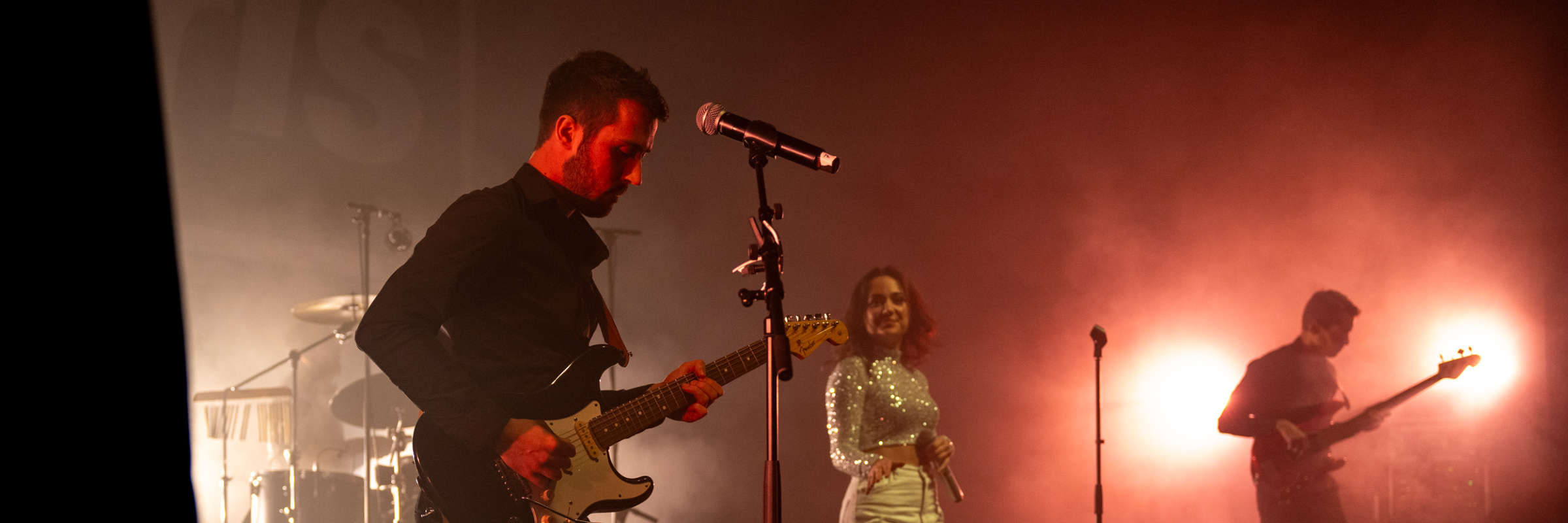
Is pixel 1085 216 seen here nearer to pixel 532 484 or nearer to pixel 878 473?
pixel 878 473

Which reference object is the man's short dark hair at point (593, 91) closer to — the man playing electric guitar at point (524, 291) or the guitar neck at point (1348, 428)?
the man playing electric guitar at point (524, 291)

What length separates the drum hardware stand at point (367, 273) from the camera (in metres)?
4.82

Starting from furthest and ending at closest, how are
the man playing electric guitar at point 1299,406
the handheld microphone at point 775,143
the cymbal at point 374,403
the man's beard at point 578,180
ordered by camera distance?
the cymbal at point 374,403 < the man playing electric guitar at point 1299,406 < the man's beard at point 578,180 < the handheld microphone at point 775,143

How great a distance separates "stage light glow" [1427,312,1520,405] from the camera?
5.53 m

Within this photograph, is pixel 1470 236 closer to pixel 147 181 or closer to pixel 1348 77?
pixel 1348 77

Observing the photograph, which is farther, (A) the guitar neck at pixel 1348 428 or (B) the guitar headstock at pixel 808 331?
(A) the guitar neck at pixel 1348 428

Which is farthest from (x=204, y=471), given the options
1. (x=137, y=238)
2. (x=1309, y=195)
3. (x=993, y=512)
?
(x=1309, y=195)

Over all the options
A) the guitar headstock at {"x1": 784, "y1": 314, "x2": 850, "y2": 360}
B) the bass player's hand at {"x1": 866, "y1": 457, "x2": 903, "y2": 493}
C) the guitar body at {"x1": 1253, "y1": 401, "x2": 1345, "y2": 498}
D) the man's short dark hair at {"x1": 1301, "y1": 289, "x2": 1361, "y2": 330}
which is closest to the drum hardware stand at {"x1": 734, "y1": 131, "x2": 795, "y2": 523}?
the guitar headstock at {"x1": 784, "y1": 314, "x2": 850, "y2": 360}

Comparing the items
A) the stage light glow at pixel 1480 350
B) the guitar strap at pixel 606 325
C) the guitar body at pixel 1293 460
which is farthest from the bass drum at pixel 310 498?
the stage light glow at pixel 1480 350

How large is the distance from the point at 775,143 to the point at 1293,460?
4.06 m

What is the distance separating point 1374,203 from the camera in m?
5.76

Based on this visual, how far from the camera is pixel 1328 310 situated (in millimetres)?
5504

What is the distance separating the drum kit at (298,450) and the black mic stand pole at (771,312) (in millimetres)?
3298

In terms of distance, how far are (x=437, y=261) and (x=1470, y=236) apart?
19.9ft
